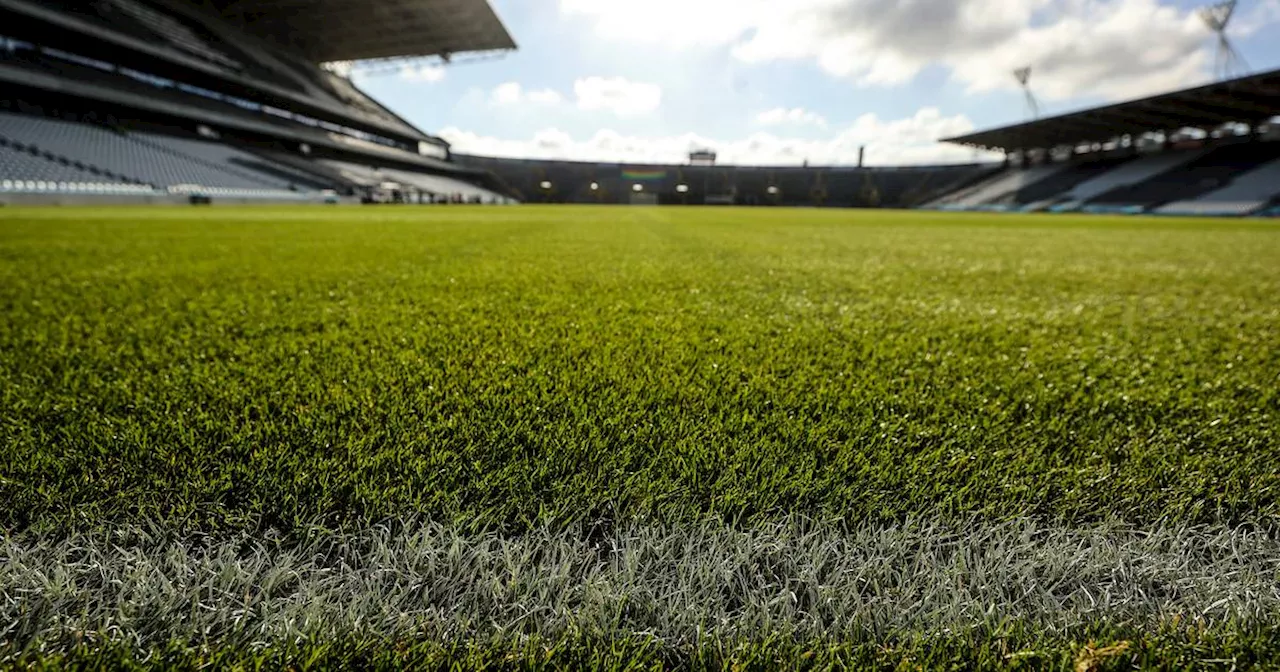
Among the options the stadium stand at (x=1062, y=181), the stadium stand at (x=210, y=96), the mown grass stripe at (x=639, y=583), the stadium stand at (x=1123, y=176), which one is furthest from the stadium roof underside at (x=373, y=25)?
the mown grass stripe at (x=639, y=583)

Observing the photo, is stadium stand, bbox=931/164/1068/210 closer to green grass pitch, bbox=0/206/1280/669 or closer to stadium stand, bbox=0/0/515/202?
stadium stand, bbox=0/0/515/202

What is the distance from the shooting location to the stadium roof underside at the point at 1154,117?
22.5 metres

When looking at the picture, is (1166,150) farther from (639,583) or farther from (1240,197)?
(639,583)

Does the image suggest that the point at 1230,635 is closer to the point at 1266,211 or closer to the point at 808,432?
the point at 808,432

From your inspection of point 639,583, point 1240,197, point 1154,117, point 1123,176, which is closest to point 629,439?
point 639,583

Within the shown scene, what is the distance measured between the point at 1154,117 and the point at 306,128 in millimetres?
46159

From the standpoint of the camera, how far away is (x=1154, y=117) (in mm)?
27516

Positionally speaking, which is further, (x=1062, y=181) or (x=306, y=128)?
(x=1062, y=181)

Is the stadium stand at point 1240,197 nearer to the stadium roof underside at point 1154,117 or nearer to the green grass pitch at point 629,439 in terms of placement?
the stadium roof underside at point 1154,117

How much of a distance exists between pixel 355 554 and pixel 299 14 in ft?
144

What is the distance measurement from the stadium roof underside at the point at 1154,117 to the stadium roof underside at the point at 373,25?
3217 centimetres

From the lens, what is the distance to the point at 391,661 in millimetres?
572

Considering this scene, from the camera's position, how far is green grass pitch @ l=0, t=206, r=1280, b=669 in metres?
0.62

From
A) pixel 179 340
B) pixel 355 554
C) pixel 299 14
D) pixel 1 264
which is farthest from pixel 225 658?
pixel 299 14
